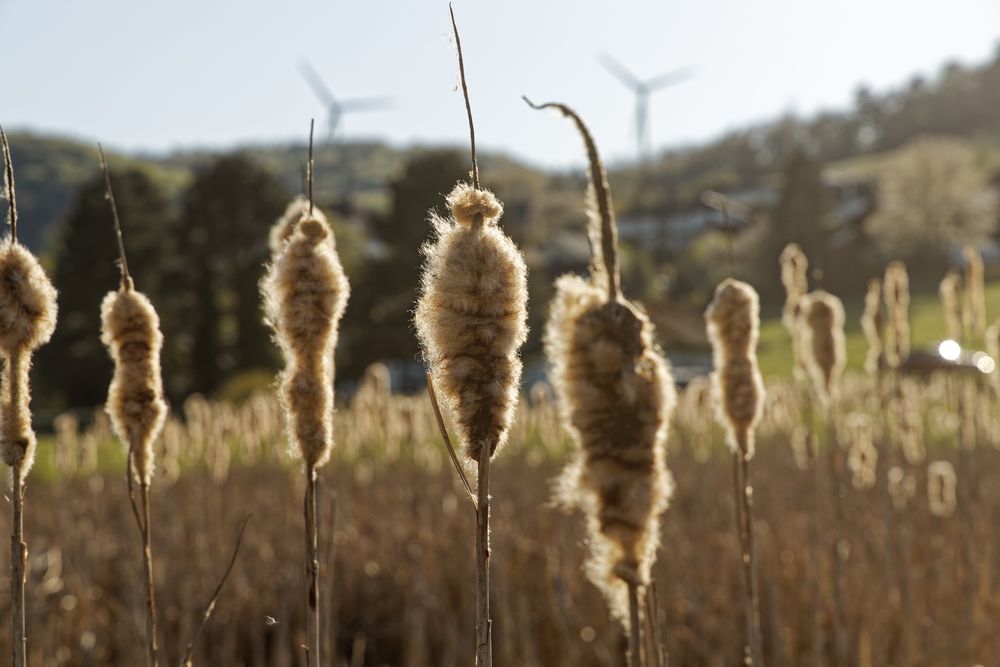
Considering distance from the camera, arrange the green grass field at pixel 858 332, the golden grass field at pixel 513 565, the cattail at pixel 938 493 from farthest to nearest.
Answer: the green grass field at pixel 858 332 < the cattail at pixel 938 493 < the golden grass field at pixel 513 565

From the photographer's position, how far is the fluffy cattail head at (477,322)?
0.86 m

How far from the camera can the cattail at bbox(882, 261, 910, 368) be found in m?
2.65

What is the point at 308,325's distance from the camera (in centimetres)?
101

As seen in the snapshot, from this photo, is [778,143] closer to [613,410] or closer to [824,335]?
[824,335]

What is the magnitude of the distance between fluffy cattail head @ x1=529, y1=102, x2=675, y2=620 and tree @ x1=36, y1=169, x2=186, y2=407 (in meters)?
24.0

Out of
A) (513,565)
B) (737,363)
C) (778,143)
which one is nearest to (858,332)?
(513,565)

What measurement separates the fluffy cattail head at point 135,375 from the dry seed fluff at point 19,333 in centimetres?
11

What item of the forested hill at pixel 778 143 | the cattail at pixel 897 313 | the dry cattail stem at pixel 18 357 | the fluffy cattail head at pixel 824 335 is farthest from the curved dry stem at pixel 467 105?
the forested hill at pixel 778 143

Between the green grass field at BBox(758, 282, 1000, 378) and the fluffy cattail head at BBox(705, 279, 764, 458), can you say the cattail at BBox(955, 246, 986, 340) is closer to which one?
the fluffy cattail head at BBox(705, 279, 764, 458)

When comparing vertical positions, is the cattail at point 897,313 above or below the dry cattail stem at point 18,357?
above

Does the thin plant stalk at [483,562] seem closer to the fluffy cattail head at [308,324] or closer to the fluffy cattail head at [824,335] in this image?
the fluffy cattail head at [308,324]

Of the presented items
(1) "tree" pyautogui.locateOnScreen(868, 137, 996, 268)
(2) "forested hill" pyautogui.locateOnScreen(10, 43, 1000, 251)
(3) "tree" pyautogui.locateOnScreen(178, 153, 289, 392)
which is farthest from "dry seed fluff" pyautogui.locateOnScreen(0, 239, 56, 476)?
(2) "forested hill" pyautogui.locateOnScreen(10, 43, 1000, 251)

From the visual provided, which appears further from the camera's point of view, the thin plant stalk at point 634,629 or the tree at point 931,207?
the tree at point 931,207

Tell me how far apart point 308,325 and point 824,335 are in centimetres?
141
